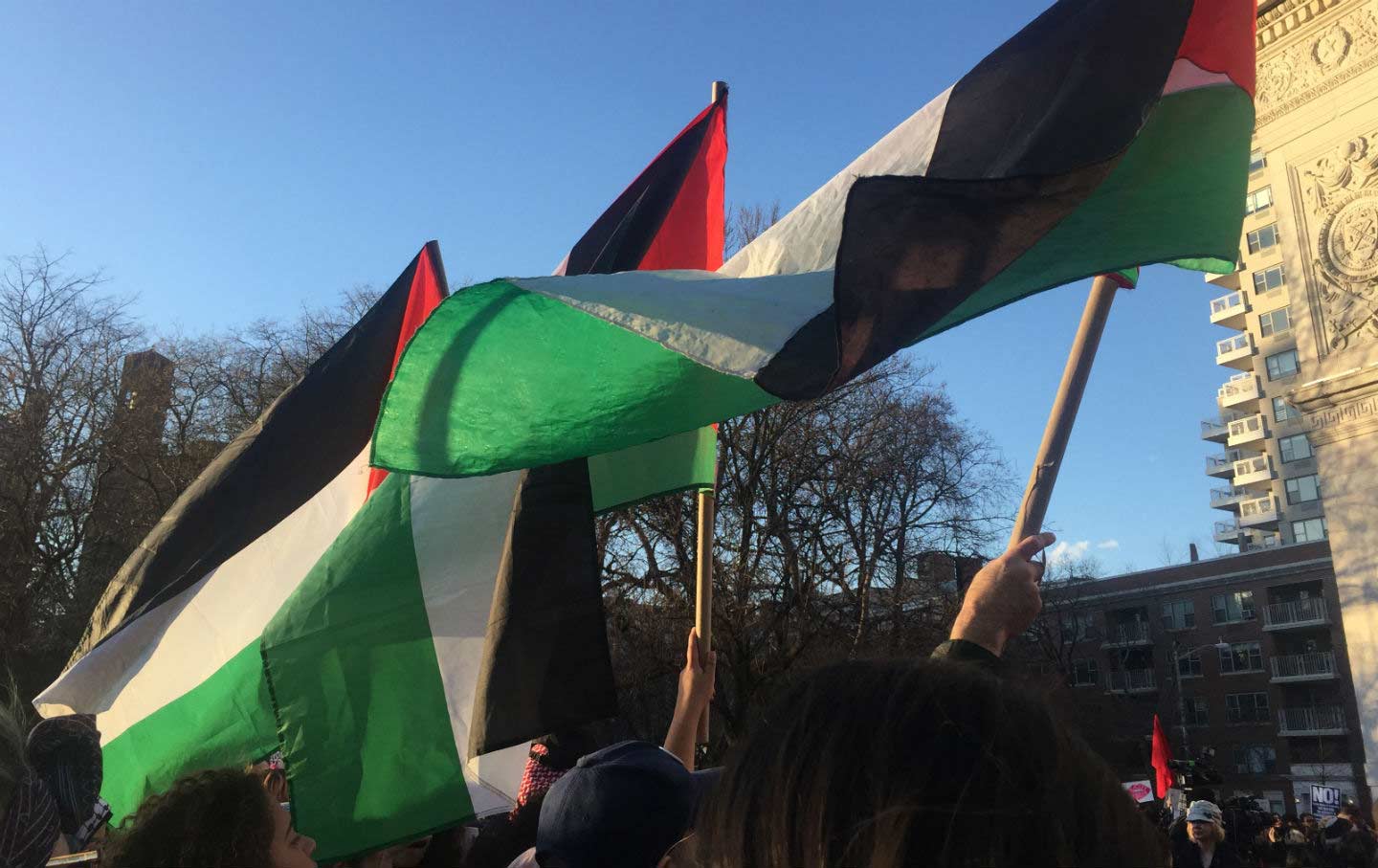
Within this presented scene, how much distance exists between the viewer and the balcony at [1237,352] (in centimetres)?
6322

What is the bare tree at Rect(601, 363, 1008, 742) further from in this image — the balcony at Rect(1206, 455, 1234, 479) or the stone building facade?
the balcony at Rect(1206, 455, 1234, 479)

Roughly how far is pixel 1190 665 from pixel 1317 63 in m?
45.1

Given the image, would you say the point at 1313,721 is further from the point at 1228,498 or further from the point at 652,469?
the point at 652,469

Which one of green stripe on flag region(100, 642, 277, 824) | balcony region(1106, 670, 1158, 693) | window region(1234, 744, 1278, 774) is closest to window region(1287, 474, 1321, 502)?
balcony region(1106, 670, 1158, 693)

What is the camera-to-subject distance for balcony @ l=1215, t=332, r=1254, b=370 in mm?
63219

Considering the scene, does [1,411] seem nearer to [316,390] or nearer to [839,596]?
[839,596]

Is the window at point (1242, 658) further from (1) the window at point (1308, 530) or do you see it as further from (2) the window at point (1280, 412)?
(2) the window at point (1280, 412)

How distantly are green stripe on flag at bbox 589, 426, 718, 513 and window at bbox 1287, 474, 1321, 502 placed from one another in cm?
6295

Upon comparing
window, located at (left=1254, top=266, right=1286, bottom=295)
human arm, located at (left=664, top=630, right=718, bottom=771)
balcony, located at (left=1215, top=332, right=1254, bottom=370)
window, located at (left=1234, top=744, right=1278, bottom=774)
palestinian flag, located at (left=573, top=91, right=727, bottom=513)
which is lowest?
window, located at (left=1234, top=744, right=1278, bottom=774)

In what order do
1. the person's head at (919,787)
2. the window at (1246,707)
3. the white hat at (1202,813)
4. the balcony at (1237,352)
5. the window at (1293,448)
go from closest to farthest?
the person's head at (919,787) < the white hat at (1202,813) < the window at (1246,707) < the window at (1293,448) < the balcony at (1237,352)

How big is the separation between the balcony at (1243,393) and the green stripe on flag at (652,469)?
219 feet

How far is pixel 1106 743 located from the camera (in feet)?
4.92

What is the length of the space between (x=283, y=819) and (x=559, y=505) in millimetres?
1868

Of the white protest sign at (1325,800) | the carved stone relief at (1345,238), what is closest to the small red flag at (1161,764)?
the white protest sign at (1325,800)
